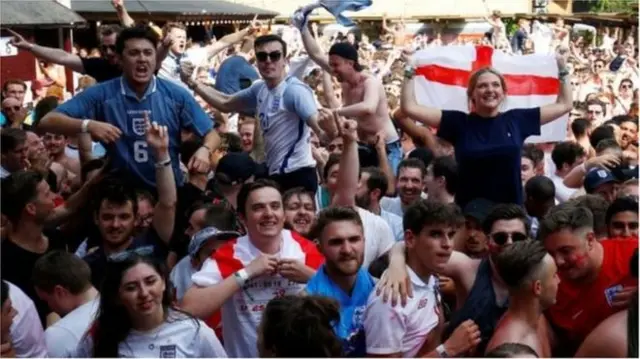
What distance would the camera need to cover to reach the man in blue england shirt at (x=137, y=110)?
7.00 m

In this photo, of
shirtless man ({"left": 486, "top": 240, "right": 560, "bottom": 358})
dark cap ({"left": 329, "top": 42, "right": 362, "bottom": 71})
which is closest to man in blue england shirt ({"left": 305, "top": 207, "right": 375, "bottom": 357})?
shirtless man ({"left": 486, "top": 240, "right": 560, "bottom": 358})

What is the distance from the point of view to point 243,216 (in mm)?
6094

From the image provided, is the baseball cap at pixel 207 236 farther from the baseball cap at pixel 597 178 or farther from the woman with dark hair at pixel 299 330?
the baseball cap at pixel 597 178

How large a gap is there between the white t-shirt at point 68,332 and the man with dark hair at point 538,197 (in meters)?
3.28

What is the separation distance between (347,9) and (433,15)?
2669 centimetres

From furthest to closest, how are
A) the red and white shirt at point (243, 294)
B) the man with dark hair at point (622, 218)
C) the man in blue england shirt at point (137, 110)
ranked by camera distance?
the man in blue england shirt at point (137, 110), the man with dark hair at point (622, 218), the red and white shirt at point (243, 294)

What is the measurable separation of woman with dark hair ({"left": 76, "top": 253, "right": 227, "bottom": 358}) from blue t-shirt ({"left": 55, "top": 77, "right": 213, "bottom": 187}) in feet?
6.59

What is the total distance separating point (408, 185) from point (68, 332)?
3.21m

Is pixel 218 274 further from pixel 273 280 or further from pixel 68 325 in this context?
pixel 68 325

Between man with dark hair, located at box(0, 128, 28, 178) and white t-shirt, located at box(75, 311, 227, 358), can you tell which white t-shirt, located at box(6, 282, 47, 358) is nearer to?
white t-shirt, located at box(75, 311, 227, 358)

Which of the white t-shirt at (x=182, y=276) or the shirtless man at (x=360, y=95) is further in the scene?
the shirtless man at (x=360, y=95)

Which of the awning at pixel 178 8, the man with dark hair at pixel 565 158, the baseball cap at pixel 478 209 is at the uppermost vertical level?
the baseball cap at pixel 478 209

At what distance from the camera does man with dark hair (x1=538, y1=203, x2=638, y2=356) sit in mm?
5480

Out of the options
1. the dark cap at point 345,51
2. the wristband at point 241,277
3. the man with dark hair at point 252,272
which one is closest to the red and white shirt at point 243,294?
the man with dark hair at point 252,272
